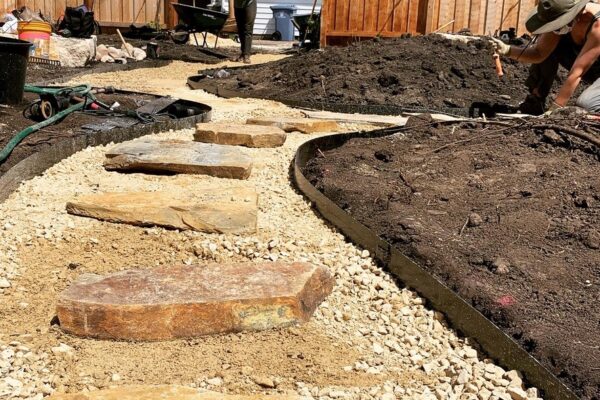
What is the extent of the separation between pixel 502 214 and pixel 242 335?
155 centimetres

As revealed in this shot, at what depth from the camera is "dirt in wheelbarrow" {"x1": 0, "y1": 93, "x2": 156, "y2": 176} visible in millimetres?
4504

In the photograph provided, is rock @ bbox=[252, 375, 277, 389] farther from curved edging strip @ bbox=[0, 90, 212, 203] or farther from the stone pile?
the stone pile

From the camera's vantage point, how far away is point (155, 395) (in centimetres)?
195

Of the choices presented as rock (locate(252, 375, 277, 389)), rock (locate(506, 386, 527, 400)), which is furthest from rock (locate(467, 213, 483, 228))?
rock (locate(252, 375, 277, 389))

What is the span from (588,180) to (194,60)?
10086mm

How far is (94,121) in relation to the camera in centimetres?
566

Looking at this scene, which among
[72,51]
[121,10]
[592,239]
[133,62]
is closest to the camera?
[592,239]

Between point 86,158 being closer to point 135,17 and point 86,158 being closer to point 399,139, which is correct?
point 399,139

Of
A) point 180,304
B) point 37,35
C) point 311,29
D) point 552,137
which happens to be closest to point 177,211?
point 180,304

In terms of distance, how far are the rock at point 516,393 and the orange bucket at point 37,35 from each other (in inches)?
343

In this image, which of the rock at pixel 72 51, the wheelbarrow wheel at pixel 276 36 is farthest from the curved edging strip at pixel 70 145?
the wheelbarrow wheel at pixel 276 36

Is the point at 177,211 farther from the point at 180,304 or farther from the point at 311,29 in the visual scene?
the point at 311,29

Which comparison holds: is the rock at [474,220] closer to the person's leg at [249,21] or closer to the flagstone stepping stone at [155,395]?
the flagstone stepping stone at [155,395]

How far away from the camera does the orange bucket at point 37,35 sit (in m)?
9.60
